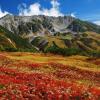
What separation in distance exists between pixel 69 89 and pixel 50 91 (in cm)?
227

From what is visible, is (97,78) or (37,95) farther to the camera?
(97,78)

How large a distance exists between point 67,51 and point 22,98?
148920mm

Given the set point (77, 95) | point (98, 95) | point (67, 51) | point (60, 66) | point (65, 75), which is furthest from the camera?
point (67, 51)

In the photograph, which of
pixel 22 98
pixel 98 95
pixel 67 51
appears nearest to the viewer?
pixel 22 98

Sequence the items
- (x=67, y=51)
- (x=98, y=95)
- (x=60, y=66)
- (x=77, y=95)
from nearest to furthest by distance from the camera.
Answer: (x=77, y=95) → (x=98, y=95) → (x=60, y=66) → (x=67, y=51)

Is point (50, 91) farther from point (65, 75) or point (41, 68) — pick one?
point (41, 68)

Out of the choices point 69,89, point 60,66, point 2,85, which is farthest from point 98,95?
point 60,66

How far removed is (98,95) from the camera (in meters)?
24.8

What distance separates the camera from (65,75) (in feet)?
143

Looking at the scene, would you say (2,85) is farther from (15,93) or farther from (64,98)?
(64,98)

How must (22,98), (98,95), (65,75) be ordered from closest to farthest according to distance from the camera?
(22,98) < (98,95) < (65,75)

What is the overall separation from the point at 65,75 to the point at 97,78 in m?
5.22

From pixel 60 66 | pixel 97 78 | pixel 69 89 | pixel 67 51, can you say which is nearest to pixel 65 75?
pixel 97 78

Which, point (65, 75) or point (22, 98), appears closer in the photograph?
point (22, 98)
